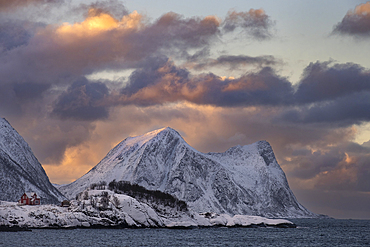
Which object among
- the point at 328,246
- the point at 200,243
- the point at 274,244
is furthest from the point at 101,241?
the point at 328,246

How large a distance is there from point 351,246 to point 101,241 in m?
81.5

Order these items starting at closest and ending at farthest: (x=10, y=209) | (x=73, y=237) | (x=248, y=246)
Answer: (x=248, y=246), (x=73, y=237), (x=10, y=209)

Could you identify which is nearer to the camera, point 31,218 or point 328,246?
point 328,246

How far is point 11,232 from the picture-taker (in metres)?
178

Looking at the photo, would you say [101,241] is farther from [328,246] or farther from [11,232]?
[328,246]

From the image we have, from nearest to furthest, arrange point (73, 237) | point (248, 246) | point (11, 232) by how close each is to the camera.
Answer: point (248, 246) < point (73, 237) < point (11, 232)

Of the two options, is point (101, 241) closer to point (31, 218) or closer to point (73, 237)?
point (73, 237)

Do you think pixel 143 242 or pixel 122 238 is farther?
pixel 122 238

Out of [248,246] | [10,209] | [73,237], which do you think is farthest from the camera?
[10,209]

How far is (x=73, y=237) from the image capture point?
16000 cm

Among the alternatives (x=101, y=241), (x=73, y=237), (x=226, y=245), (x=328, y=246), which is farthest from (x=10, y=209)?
(x=328, y=246)

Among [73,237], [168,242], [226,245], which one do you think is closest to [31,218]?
[73,237]

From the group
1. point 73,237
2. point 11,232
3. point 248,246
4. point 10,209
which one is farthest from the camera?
point 10,209

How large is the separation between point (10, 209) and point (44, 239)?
56.0 metres
